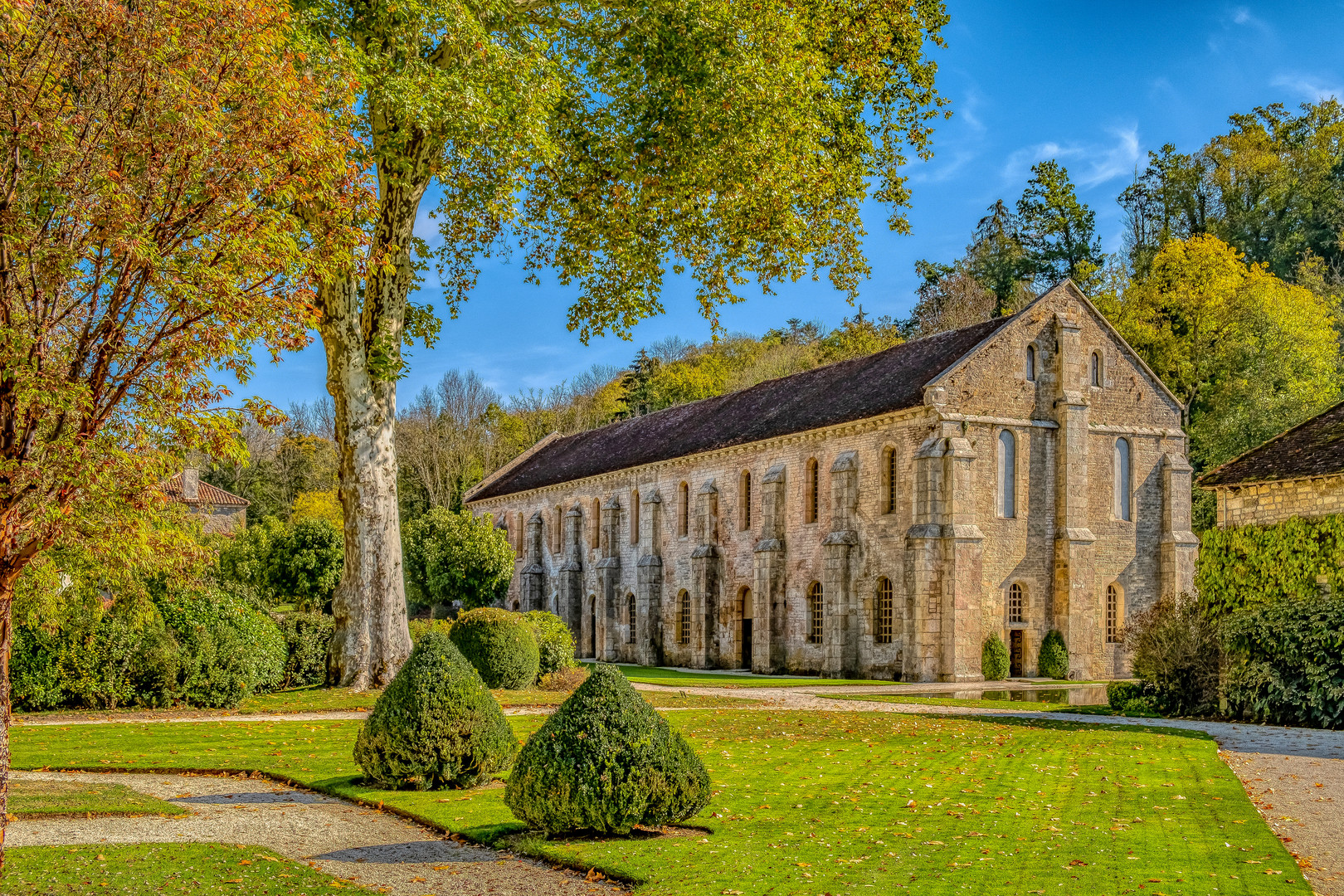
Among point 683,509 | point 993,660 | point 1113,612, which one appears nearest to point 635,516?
point 683,509

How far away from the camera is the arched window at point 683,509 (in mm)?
49125

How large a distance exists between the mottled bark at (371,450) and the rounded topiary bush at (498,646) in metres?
3.01

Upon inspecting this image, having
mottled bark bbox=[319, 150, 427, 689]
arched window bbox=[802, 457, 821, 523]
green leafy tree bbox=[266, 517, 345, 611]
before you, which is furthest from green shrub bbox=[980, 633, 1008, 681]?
green leafy tree bbox=[266, 517, 345, 611]

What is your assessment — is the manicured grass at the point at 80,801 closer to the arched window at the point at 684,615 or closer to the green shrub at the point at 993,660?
the green shrub at the point at 993,660

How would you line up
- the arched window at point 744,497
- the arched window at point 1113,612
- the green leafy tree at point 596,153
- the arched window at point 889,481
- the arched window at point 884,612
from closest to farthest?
the green leafy tree at point 596,153 < the arched window at point 884,612 < the arched window at point 889,481 < the arched window at point 1113,612 < the arched window at point 744,497

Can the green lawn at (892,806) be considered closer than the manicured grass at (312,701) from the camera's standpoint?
Yes

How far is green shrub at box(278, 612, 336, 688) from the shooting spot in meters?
25.8

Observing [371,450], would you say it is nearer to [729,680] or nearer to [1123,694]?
[1123,694]

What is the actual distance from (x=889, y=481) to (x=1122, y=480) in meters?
8.80

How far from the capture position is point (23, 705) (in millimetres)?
20781

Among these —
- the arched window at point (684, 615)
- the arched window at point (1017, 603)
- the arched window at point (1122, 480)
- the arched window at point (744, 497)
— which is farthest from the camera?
the arched window at point (684, 615)

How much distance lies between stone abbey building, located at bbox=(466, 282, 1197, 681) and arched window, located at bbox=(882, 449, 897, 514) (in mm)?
59

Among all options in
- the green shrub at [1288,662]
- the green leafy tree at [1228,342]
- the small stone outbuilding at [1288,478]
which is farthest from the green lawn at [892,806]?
the green leafy tree at [1228,342]

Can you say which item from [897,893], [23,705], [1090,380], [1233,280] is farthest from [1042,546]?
[897,893]
